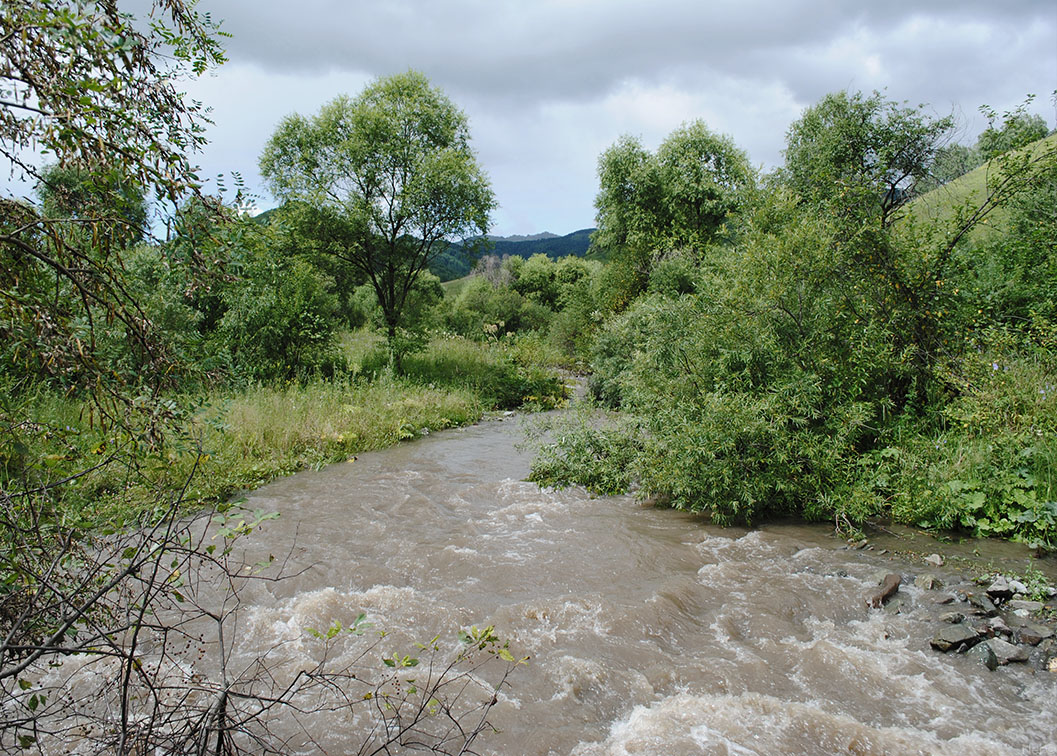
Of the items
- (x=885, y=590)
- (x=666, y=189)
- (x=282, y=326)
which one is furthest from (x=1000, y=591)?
(x=666, y=189)

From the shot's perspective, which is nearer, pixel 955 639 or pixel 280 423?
pixel 955 639

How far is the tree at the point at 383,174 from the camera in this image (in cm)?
1888

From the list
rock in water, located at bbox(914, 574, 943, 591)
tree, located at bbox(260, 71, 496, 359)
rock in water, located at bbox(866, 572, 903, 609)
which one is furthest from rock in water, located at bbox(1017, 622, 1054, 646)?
tree, located at bbox(260, 71, 496, 359)

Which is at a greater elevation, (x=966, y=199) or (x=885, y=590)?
(x=966, y=199)

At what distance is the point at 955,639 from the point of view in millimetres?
4742

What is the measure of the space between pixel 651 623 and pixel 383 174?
57.9ft

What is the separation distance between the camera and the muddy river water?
387 cm

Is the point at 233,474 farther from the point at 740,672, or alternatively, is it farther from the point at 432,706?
the point at 740,672

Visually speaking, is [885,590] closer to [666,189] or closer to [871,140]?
[871,140]

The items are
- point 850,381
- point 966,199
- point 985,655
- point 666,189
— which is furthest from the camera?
point 666,189

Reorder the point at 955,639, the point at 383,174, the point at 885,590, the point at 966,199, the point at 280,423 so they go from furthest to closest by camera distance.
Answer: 1. the point at 383,174
2. the point at 280,423
3. the point at 966,199
4. the point at 885,590
5. the point at 955,639

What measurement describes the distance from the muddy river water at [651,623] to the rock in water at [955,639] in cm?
8

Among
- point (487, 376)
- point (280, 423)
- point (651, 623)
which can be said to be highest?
point (280, 423)

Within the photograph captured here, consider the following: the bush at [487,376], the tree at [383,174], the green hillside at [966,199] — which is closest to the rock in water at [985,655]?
the green hillside at [966,199]
